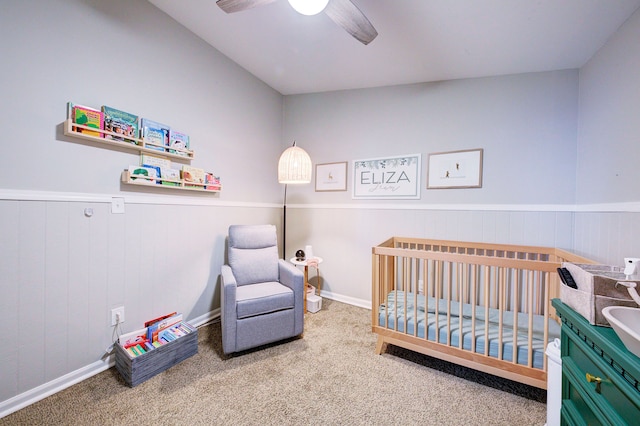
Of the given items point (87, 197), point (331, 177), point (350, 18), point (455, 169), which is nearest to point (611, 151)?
point (455, 169)

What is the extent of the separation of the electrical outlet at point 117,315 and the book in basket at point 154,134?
4.04 ft

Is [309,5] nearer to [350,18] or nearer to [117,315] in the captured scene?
[350,18]

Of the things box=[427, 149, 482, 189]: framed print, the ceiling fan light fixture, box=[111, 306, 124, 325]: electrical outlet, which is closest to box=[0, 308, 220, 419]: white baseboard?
box=[111, 306, 124, 325]: electrical outlet

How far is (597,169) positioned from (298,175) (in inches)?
94.4

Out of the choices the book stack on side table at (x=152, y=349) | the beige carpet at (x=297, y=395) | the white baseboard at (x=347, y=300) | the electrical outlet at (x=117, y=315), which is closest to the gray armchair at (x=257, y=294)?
the beige carpet at (x=297, y=395)

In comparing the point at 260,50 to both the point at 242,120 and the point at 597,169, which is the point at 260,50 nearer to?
the point at 242,120

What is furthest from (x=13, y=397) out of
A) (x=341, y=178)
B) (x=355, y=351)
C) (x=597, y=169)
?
(x=597, y=169)

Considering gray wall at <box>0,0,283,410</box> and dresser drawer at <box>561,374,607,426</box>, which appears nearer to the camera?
dresser drawer at <box>561,374,607,426</box>

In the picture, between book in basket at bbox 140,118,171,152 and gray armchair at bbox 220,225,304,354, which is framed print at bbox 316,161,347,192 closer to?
gray armchair at bbox 220,225,304,354

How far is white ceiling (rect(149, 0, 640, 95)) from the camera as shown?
164 centimetres

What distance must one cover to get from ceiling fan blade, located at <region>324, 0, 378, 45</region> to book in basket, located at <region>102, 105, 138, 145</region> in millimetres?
1553

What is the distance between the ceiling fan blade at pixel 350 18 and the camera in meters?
1.38

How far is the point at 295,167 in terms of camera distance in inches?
101

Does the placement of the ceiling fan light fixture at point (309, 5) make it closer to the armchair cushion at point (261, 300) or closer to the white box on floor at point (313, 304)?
the armchair cushion at point (261, 300)
